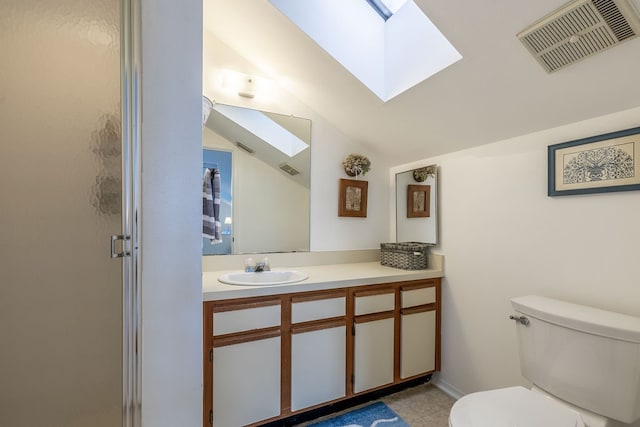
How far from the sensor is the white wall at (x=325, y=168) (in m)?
2.04

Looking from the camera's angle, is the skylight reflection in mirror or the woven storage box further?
the woven storage box

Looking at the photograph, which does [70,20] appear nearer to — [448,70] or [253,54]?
[253,54]

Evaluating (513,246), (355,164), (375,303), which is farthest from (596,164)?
(355,164)

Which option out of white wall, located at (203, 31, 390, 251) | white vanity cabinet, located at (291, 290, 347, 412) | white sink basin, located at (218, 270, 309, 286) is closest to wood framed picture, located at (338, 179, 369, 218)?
white wall, located at (203, 31, 390, 251)

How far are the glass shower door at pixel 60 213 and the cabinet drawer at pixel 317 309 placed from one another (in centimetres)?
90

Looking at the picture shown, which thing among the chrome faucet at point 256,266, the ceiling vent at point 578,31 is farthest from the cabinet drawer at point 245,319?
the ceiling vent at point 578,31

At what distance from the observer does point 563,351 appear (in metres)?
1.24

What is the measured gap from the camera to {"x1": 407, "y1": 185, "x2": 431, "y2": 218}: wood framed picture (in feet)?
7.39

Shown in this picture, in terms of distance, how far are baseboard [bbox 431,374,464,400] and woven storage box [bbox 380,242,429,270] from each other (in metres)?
0.81

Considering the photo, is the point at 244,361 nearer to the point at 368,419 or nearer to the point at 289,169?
the point at 368,419

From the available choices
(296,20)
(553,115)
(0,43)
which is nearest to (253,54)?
(296,20)

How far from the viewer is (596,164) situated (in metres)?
1.35

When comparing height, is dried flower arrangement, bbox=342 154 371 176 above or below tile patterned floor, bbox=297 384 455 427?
above

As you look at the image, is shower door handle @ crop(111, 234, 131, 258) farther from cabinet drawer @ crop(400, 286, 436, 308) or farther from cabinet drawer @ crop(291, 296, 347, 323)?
cabinet drawer @ crop(400, 286, 436, 308)
